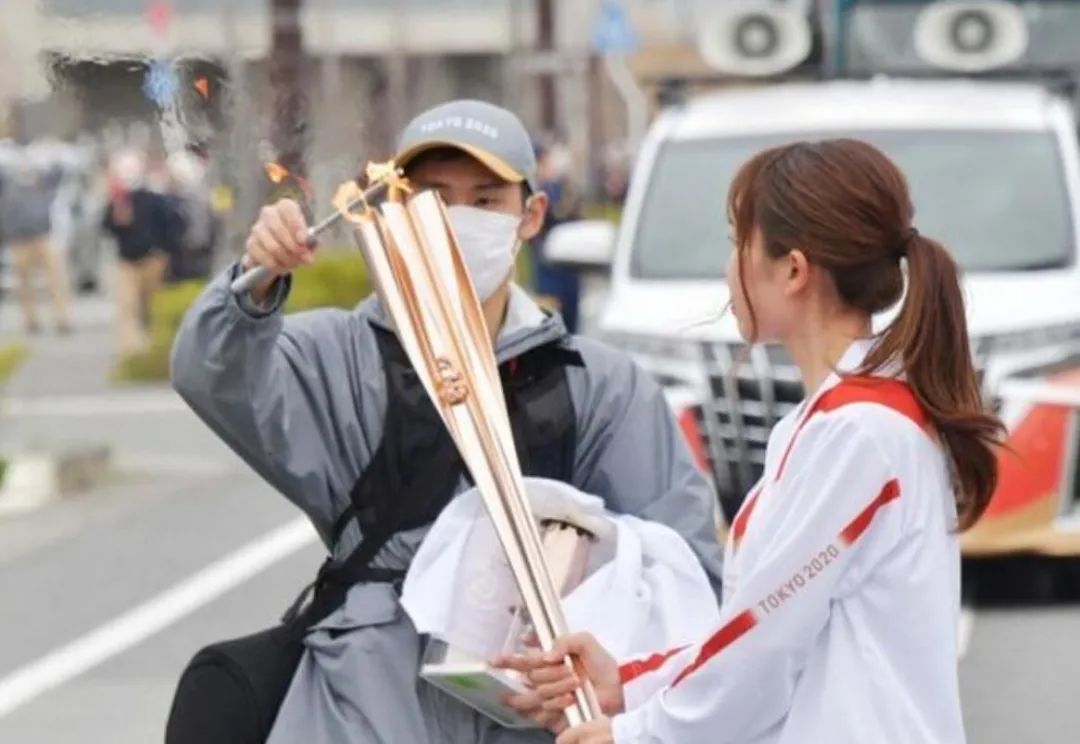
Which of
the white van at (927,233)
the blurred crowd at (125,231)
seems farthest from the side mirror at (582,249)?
the blurred crowd at (125,231)

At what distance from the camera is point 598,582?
3.47m

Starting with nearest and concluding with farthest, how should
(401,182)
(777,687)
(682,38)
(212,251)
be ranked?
(777,687), (401,182), (682,38), (212,251)

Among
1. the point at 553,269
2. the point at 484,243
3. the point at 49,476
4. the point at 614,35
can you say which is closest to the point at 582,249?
the point at 49,476

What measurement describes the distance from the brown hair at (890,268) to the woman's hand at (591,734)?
1.52ft

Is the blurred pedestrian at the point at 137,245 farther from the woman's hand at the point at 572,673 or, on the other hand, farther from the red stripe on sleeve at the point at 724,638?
the red stripe on sleeve at the point at 724,638

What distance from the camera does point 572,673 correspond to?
A: 128 inches

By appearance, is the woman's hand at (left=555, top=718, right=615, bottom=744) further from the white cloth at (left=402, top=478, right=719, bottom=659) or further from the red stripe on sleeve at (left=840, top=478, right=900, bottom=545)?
the red stripe on sleeve at (left=840, top=478, right=900, bottom=545)

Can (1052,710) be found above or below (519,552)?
below

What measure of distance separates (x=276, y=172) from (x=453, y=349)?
476 millimetres

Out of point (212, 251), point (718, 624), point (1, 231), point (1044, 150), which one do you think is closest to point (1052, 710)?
point (1044, 150)

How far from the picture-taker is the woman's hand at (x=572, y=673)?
3.25 meters

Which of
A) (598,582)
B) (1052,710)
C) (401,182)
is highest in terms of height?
(401,182)

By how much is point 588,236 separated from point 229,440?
24.7ft

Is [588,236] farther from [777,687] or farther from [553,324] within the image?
[777,687]
